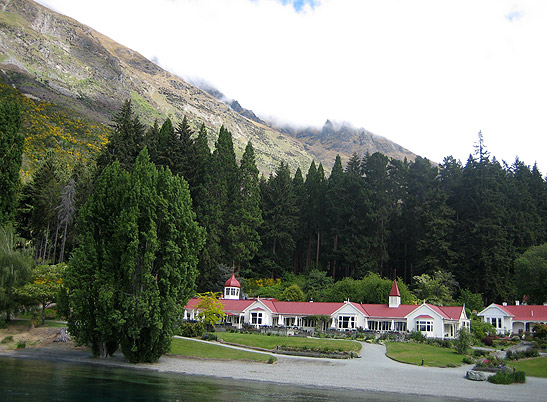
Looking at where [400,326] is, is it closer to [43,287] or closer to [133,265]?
[133,265]

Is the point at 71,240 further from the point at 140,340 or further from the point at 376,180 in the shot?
the point at 376,180

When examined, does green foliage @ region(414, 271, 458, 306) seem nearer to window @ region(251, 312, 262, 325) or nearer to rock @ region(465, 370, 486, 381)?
window @ region(251, 312, 262, 325)

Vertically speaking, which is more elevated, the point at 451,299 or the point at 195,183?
the point at 195,183

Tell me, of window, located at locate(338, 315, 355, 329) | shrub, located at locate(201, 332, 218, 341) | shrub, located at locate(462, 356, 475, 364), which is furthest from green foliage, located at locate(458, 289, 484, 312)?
shrub, located at locate(201, 332, 218, 341)

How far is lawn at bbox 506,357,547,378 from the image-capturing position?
35069 millimetres

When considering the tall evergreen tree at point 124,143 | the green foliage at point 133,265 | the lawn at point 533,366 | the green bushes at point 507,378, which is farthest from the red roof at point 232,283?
the green bushes at point 507,378

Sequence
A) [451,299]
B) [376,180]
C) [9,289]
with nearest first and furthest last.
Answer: [9,289] → [451,299] → [376,180]

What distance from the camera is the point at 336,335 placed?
54531mm

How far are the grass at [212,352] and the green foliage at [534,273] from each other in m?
37.8

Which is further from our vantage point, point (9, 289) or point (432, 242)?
point (432, 242)

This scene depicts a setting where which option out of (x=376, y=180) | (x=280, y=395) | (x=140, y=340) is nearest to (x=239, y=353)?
(x=140, y=340)

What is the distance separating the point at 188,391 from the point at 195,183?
153 ft

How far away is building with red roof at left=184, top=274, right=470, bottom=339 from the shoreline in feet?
53.3

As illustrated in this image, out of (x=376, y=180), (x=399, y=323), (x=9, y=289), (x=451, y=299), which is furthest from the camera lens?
(x=376, y=180)
